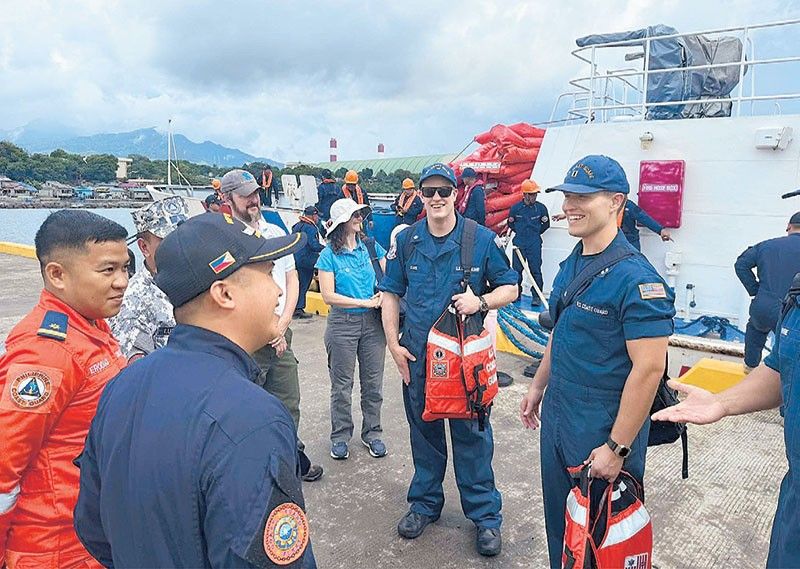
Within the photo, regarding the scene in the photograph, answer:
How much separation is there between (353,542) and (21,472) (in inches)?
72.2

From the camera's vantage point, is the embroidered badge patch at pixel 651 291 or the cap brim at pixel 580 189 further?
the cap brim at pixel 580 189

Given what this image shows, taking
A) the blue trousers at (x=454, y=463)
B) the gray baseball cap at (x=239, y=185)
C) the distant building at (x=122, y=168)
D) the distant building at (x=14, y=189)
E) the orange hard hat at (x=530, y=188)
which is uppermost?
the distant building at (x=122, y=168)

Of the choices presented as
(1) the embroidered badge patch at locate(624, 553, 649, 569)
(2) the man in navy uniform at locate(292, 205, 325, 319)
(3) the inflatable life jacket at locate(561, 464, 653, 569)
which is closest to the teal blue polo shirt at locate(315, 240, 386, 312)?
(3) the inflatable life jacket at locate(561, 464, 653, 569)

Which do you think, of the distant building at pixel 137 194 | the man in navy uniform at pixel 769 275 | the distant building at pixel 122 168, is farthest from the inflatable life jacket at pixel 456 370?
the distant building at pixel 122 168

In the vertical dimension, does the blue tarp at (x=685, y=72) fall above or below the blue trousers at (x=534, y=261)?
above

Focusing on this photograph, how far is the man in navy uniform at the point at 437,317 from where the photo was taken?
2861mm

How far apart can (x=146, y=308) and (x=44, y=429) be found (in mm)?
912

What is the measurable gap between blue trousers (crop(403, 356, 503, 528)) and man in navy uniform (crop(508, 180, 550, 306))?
15.2 feet

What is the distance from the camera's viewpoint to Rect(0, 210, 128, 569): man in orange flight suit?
1.49 meters

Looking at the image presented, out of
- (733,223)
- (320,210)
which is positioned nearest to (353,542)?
(733,223)

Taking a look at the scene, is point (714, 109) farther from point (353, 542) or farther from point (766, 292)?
point (353, 542)

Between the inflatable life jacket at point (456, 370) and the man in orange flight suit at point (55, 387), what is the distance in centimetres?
149

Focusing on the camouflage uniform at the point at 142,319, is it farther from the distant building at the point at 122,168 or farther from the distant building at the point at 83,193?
the distant building at the point at 122,168

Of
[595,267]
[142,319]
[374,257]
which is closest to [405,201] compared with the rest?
[374,257]
